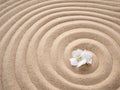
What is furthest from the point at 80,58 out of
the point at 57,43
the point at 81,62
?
the point at 57,43

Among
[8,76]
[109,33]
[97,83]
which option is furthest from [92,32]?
[8,76]

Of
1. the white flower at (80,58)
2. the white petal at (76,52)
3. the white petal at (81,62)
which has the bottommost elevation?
the white petal at (81,62)

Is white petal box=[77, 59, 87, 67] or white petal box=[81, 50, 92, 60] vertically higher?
white petal box=[81, 50, 92, 60]

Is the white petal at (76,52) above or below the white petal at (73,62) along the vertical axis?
above

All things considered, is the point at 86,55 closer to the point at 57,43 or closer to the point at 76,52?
the point at 76,52

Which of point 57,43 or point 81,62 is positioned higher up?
point 57,43
